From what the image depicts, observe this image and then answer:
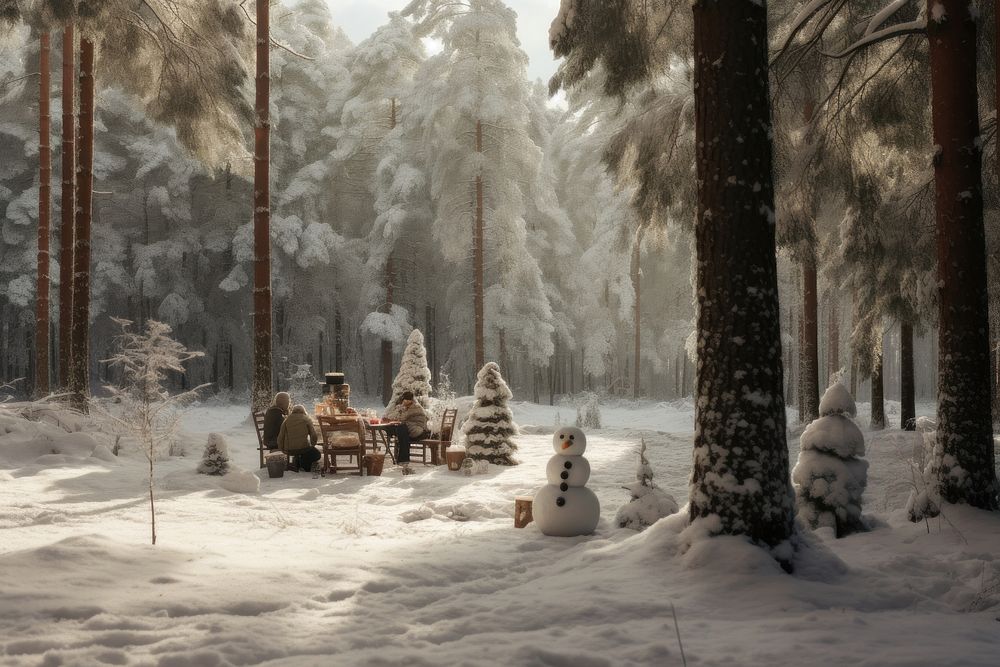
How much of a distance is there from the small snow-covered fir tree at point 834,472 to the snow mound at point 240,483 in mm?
6650

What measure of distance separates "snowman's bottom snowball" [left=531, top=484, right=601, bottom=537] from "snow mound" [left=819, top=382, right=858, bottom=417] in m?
2.44

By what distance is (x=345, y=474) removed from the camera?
11883mm

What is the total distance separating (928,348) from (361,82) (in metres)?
32.8

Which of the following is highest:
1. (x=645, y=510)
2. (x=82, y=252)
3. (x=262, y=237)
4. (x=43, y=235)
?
(x=43, y=235)

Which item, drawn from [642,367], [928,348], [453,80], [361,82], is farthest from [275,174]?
[928,348]

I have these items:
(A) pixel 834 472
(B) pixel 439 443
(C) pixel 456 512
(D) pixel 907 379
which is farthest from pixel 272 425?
(D) pixel 907 379

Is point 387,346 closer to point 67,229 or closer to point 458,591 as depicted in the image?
point 67,229

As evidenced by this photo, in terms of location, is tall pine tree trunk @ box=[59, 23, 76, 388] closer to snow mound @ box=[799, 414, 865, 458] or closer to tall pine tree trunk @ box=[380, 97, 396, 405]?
tall pine tree trunk @ box=[380, 97, 396, 405]

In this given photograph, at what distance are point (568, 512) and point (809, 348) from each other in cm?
1023

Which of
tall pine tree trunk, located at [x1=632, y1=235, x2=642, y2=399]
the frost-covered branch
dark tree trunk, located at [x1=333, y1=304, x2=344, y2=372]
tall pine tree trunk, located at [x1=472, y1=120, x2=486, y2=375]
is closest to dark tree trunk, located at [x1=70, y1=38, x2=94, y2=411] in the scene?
tall pine tree trunk, located at [x1=472, y1=120, x2=486, y2=375]

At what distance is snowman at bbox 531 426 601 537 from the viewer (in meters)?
7.38

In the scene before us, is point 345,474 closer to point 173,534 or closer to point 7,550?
point 173,534

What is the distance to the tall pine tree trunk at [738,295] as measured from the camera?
5.44 meters

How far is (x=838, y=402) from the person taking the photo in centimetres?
726
